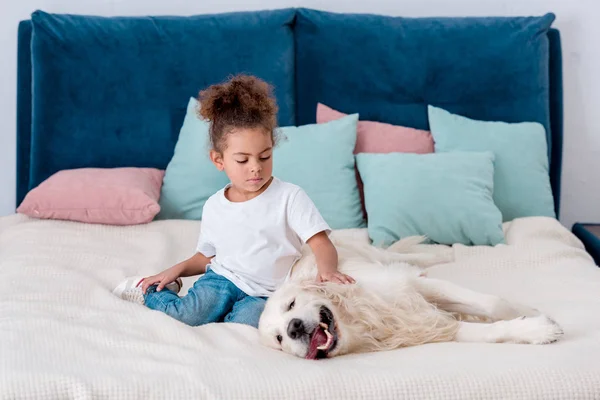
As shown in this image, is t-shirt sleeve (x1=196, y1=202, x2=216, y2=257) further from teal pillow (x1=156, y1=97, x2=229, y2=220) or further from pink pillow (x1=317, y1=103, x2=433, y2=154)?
pink pillow (x1=317, y1=103, x2=433, y2=154)

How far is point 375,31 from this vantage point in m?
3.16

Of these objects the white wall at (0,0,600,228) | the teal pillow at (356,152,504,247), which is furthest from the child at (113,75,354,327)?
the white wall at (0,0,600,228)

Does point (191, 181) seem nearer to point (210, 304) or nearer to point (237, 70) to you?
point (237, 70)

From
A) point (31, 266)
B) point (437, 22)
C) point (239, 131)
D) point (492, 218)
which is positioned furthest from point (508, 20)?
point (31, 266)

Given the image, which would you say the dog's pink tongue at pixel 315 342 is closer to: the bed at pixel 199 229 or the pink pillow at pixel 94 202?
the bed at pixel 199 229

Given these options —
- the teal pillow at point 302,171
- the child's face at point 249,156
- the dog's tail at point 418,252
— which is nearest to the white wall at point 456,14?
the teal pillow at point 302,171

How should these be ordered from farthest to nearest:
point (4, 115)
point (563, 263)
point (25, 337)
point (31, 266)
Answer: point (4, 115) < point (563, 263) < point (31, 266) < point (25, 337)

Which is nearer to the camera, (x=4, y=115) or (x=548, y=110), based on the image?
(x=548, y=110)

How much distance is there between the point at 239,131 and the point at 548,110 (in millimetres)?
1751

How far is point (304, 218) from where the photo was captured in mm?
1884

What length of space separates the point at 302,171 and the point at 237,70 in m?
0.57

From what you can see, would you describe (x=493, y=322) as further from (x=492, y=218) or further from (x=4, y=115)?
(x=4, y=115)

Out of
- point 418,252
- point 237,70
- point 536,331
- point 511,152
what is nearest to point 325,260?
point 536,331

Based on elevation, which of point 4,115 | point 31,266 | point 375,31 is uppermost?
point 375,31
